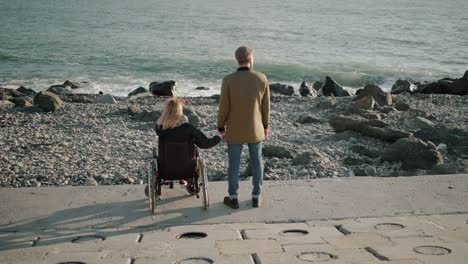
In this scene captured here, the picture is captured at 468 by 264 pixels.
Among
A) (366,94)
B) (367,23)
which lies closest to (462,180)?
(366,94)

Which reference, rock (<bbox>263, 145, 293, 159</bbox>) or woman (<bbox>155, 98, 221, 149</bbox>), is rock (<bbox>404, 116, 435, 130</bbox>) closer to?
rock (<bbox>263, 145, 293, 159</bbox>)

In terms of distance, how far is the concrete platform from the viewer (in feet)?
15.9

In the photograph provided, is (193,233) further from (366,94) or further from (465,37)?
(465,37)

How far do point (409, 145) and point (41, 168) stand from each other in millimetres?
5342

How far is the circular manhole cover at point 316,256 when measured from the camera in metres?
4.73

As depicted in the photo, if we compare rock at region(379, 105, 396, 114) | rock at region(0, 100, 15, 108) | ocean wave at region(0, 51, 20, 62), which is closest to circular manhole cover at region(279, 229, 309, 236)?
rock at region(379, 105, 396, 114)

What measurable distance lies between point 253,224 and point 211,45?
38.4 m

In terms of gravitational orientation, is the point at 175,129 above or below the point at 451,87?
above

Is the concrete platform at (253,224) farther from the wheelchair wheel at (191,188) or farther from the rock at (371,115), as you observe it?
the rock at (371,115)

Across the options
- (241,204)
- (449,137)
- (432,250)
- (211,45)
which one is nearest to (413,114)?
(449,137)

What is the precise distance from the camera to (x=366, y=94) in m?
17.5

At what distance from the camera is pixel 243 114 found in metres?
6.21

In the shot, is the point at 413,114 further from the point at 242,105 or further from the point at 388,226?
the point at 388,226

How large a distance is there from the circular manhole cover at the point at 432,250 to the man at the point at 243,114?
183 cm
